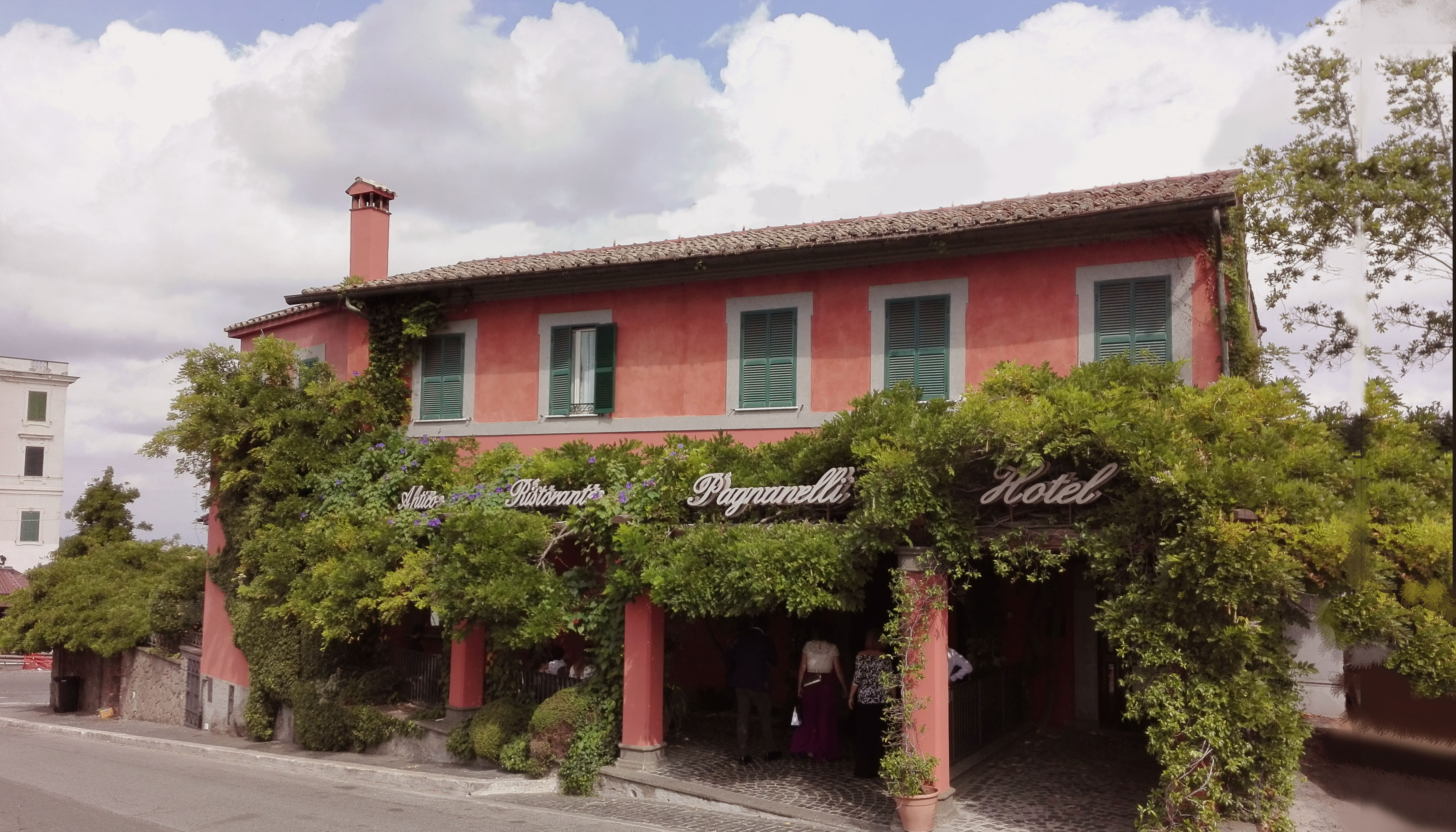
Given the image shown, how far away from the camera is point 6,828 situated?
469 inches

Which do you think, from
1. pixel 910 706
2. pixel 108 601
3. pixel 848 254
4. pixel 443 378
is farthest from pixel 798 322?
pixel 108 601

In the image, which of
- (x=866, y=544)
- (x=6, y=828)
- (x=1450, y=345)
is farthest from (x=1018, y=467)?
(x=6, y=828)

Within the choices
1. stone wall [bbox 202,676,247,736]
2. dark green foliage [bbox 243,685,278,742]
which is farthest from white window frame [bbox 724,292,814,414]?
stone wall [bbox 202,676,247,736]

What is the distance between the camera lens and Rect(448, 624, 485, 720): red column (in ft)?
51.0

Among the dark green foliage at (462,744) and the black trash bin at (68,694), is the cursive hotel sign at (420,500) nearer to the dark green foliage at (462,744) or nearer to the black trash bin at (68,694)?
the dark green foliage at (462,744)

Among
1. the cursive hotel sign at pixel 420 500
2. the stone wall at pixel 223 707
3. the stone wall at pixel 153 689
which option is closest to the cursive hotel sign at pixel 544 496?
the cursive hotel sign at pixel 420 500

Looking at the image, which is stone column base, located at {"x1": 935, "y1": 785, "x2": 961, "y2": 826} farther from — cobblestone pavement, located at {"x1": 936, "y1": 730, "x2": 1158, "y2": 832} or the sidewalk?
the sidewalk

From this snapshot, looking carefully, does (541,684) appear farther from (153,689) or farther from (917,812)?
(153,689)

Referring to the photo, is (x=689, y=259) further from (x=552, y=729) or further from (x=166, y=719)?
(x=166, y=719)

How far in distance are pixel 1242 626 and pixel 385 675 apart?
1350 centimetres

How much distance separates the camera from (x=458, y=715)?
15.5 meters

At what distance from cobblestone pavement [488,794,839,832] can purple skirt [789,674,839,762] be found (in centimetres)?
192

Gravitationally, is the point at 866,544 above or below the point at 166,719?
above

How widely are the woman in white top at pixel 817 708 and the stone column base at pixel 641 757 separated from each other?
175 centimetres
